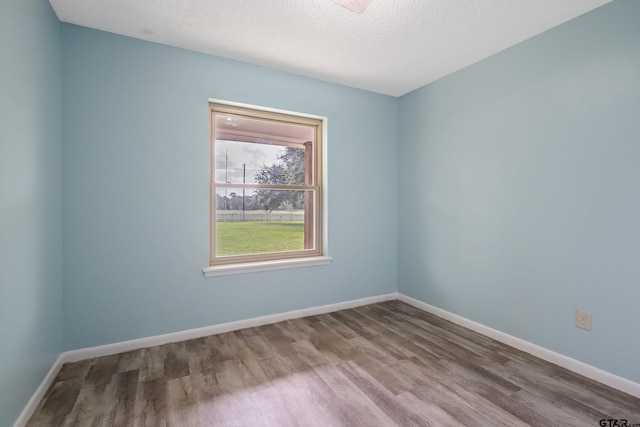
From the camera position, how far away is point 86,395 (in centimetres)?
186

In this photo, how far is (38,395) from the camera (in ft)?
5.82

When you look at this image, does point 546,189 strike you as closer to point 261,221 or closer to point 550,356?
point 550,356

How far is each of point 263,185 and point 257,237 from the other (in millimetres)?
563

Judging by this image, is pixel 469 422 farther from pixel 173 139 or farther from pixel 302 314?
pixel 173 139

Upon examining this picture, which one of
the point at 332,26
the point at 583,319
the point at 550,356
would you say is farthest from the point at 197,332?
the point at 583,319

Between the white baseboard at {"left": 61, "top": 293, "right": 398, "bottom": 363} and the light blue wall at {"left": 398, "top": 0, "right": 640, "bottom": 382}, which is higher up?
the light blue wall at {"left": 398, "top": 0, "right": 640, "bottom": 382}

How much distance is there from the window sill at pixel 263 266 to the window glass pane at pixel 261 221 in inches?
7.1

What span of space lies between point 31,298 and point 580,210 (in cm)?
365

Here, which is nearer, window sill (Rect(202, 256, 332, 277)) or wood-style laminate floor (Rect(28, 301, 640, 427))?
wood-style laminate floor (Rect(28, 301, 640, 427))

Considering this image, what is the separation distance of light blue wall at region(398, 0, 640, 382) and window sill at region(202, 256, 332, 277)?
131cm

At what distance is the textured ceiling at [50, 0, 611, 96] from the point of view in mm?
2020

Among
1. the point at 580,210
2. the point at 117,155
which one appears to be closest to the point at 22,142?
the point at 117,155

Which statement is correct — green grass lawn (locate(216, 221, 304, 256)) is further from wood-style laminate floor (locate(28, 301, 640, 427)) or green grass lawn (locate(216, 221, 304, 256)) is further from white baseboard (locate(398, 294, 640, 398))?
white baseboard (locate(398, 294, 640, 398))

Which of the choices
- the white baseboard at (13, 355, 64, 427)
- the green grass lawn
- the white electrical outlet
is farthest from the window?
the white electrical outlet
